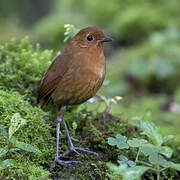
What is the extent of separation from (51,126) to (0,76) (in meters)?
0.80

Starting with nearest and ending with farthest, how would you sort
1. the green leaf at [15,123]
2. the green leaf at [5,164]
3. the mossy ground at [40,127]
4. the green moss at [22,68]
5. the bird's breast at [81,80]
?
the green leaf at [5,164] < the green leaf at [15,123] < the mossy ground at [40,127] < the bird's breast at [81,80] < the green moss at [22,68]

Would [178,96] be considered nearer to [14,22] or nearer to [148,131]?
[148,131]

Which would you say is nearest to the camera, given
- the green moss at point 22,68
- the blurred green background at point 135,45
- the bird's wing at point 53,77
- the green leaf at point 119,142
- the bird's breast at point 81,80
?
the green leaf at point 119,142

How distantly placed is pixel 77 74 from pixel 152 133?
37.1 inches

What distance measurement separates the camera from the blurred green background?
6.42 metres

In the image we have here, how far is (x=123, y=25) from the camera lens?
943 cm

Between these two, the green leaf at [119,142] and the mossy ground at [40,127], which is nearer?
the mossy ground at [40,127]

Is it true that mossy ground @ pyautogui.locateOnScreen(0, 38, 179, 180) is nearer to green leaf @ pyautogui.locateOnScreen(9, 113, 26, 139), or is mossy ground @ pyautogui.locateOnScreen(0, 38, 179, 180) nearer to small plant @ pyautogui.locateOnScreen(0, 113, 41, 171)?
small plant @ pyautogui.locateOnScreen(0, 113, 41, 171)

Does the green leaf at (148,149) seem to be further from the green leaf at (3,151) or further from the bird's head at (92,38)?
the bird's head at (92,38)

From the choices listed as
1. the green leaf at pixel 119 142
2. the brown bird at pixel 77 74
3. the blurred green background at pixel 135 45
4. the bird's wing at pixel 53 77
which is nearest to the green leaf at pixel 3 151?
the brown bird at pixel 77 74

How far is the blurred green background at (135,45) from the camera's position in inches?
253

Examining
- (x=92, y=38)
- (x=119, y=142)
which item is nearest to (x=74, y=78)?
(x=92, y=38)

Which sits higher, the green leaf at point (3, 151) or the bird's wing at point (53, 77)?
the bird's wing at point (53, 77)

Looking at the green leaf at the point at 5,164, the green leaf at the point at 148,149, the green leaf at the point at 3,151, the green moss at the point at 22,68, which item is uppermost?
the green moss at the point at 22,68
